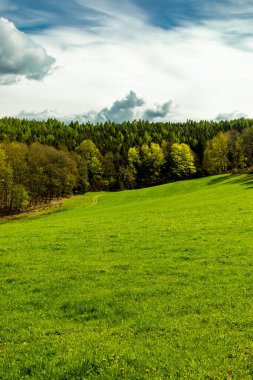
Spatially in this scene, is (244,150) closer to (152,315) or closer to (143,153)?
(143,153)

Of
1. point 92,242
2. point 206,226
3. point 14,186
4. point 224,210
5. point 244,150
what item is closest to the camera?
point 92,242

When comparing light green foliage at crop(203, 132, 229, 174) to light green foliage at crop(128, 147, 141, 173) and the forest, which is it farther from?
light green foliage at crop(128, 147, 141, 173)

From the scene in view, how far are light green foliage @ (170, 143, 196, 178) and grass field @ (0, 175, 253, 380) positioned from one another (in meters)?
130

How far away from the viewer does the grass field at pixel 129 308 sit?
1166 centimetres

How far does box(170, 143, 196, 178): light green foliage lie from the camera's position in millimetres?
158625

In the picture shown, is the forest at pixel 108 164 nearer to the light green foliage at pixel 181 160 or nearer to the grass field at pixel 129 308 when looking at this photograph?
the light green foliage at pixel 181 160

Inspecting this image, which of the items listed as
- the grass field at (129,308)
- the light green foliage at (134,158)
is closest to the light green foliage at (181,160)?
the light green foliage at (134,158)

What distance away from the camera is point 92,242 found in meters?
30.2

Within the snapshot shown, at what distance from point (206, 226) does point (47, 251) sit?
51.6ft

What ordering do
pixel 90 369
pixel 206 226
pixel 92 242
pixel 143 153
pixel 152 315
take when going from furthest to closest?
1. pixel 143 153
2. pixel 206 226
3. pixel 92 242
4. pixel 152 315
5. pixel 90 369

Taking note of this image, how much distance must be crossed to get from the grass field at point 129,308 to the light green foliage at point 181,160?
12966cm


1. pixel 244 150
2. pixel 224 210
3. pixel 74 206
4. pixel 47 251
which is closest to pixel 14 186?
pixel 74 206

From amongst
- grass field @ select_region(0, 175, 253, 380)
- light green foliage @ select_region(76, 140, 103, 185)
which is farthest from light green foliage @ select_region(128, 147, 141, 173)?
grass field @ select_region(0, 175, 253, 380)

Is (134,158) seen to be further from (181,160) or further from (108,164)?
(181,160)
